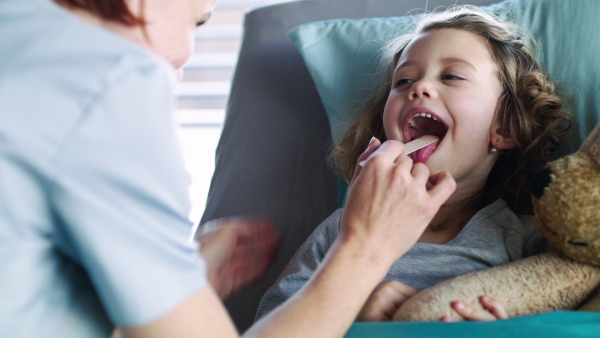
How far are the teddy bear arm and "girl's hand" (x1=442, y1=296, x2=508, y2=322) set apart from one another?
0.03 feet

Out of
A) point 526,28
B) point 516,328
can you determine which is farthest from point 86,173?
point 526,28

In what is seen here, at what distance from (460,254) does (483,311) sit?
0.21 metres

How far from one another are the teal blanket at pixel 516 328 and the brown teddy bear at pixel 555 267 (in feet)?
0.19

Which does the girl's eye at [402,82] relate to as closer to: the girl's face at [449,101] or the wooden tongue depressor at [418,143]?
the girl's face at [449,101]

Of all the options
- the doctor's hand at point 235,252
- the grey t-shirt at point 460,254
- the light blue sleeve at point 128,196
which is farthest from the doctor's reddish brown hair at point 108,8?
the grey t-shirt at point 460,254

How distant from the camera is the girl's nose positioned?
3.67 feet

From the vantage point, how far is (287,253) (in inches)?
53.2

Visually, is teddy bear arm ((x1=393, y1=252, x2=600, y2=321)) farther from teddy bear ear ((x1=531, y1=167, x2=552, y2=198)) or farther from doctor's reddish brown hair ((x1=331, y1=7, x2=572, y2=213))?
doctor's reddish brown hair ((x1=331, y1=7, x2=572, y2=213))

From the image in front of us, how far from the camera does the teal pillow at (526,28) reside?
1205 mm

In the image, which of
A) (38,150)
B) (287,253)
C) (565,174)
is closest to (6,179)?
(38,150)

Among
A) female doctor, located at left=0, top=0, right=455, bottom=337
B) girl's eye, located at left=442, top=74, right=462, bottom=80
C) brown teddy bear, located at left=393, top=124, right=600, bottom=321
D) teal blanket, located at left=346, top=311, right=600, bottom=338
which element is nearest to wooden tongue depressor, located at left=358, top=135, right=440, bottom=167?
girl's eye, located at left=442, top=74, right=462, bottom=80

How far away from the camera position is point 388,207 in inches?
30.2

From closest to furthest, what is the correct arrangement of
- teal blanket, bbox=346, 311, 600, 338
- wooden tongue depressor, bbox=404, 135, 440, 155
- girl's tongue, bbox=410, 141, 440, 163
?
teal blanket, bbox=346, 311, 600, 338
wooden tongue depressor, bbox=404, 135, 440, 155
girl's tongue, bbox=410, 141, 440, 163

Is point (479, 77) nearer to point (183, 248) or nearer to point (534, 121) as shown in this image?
point (534, 121)
